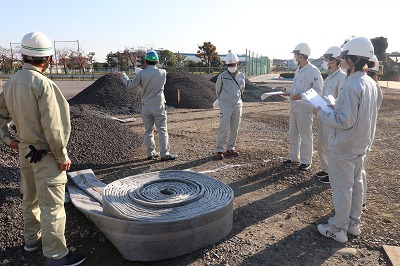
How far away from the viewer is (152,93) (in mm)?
5734

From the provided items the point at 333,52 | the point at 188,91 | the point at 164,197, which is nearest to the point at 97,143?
the point at 164,197

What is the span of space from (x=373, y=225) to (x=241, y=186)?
6.13 ft

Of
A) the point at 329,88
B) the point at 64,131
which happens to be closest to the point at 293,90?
the point at 329,88

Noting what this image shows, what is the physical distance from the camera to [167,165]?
5820 mm

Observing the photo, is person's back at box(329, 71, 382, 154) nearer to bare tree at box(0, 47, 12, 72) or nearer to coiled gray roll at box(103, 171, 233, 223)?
coiled gray roll at box(103, 171, 233, 223)

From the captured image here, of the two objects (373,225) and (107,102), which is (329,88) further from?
(107,102)

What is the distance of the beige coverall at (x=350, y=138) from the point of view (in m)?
3.00

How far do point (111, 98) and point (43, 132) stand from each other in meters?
10.3

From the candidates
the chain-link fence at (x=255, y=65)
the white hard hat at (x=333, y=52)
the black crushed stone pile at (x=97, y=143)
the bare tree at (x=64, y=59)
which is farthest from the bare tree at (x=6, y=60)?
the white hard hat at (x=333, y=52)

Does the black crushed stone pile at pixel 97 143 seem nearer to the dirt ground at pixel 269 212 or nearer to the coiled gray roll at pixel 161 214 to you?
the dirt ground at pixel 269 212

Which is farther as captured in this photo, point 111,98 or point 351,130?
point 111,98

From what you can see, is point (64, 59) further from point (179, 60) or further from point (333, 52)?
point (333, 52)

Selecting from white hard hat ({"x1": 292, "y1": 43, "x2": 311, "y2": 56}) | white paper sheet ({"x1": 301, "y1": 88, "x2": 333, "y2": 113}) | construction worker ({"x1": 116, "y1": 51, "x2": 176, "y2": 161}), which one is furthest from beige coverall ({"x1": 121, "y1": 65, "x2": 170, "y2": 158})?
white paper sheet ({"x1": 301, "y1": 88, "x2": 333, "y2": 113})

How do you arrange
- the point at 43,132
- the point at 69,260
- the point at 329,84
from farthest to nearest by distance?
the point at 329,84, the point at 69,260, the point at 43,132
